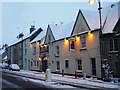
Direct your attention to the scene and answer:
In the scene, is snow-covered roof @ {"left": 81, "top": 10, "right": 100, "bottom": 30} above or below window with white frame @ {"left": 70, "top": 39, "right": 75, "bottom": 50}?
above

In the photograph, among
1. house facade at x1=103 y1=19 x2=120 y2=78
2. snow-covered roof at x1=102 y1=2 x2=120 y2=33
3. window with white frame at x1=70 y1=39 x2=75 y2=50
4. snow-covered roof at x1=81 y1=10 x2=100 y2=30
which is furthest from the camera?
window with white frame at x1=70 y1=39 x2=75 y2=50

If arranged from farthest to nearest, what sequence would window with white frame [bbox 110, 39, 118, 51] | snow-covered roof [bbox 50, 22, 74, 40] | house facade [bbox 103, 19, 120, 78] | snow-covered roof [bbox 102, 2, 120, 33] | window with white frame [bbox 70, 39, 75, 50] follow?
snow-covered roof [bbox 50, 22, 74, 40]
window with white frame [bbox 70, 39, 75, 50]
snow-covered roof [bbox 102, 2, 120, 33]
window with white frame [bbox 110, 39, 118, 51]
house facade [bbox 103, 19, 120, 78]

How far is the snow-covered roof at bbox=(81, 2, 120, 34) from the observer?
26.0 m

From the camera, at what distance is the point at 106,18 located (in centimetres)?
2842

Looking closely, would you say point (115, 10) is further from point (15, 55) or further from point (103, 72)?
point (15, 55)

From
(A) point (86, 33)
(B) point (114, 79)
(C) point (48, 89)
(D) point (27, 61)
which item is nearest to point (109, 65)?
(B) point (114, 79)

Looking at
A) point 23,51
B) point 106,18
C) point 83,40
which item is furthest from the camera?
point 23,51

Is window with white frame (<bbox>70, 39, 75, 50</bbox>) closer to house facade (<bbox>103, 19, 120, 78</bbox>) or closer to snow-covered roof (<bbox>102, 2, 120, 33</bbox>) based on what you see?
snow-covered roof (<bbox>102, 2, 120, 33</bbox>)

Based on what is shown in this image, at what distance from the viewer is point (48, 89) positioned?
15.1m

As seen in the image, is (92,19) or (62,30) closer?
(92,19)

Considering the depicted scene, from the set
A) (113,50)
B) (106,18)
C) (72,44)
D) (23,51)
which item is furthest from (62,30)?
(23,51)

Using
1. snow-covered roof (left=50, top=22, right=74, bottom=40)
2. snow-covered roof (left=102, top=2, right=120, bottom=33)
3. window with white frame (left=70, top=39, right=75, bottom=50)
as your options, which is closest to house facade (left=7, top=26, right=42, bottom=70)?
snow-covered roof (left=50, top=22, right=74, bottom=40)

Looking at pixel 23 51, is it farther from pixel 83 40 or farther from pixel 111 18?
pixel 111 18

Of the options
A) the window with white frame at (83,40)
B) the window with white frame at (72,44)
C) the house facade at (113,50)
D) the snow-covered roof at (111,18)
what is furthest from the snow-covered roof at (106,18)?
the window with white frame at (72,44)
